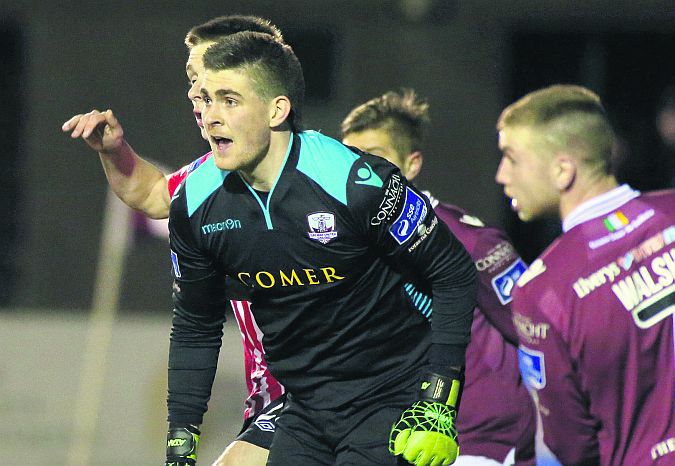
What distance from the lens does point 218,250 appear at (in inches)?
167

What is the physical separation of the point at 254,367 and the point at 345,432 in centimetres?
75

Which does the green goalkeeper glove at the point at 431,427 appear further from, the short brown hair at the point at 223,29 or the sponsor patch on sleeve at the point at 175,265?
the short brown hair at the point at 223,29

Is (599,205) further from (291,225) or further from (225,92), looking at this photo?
(225,92)

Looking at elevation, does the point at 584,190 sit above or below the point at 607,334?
above

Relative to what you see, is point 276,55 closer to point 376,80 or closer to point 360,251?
point 360,251

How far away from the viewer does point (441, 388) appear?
4.11 meters

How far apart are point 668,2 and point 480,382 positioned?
724 centimetres

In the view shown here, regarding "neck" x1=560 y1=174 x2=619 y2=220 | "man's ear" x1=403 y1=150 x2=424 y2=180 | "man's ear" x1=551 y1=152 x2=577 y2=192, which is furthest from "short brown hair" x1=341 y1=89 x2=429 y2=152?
"neck" x1=560 y1=174 x2=619 y2=220

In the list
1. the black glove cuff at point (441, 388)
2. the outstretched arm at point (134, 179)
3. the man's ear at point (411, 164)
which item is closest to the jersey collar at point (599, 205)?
the black glove cuff at point (441, 388)

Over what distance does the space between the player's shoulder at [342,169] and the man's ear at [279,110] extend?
11 centimetres

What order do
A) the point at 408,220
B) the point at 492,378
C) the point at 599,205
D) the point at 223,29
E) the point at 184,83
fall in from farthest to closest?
1. the point at 184,83
2. the point at 492,378
3. the point at 223,29
4. the point at 599,205
5. the point at 408,220

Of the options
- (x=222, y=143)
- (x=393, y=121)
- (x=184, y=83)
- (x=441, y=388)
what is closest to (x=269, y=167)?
(x=222, y=143)

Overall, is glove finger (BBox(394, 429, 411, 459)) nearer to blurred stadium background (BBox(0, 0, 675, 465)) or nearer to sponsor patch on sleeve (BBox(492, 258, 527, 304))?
sponsor patch on sleeve (BBox(492, 258, 527, 304))

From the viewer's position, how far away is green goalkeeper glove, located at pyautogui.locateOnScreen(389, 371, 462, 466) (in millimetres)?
3982
